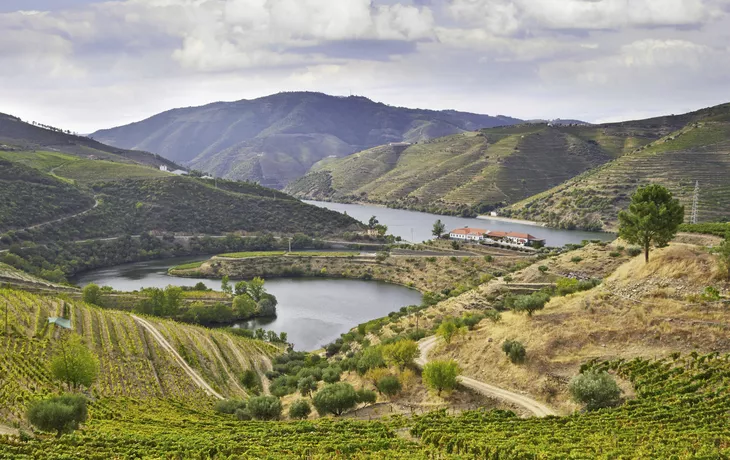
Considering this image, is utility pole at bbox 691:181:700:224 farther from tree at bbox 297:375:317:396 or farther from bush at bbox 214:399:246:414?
bush at bbox 214:399:246:414

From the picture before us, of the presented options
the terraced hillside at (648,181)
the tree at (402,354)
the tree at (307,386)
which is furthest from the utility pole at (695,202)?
the tree at (307,386)

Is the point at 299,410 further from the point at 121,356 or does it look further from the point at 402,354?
the point at 121,356

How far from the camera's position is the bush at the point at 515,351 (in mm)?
33312

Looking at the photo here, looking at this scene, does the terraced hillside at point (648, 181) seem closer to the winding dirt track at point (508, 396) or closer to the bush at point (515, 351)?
the bush at point (515, 351)

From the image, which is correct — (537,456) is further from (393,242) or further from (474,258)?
(393,242)

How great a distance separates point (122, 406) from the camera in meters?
34.4

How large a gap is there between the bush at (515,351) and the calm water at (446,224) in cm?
9070

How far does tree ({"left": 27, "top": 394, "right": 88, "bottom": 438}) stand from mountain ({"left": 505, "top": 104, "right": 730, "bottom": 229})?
130 m

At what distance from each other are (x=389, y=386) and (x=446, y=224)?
12767 cm

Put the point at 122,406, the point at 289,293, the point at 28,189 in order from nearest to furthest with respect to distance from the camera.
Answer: the point at 122,406
the point at 289,293
the point at 28,189

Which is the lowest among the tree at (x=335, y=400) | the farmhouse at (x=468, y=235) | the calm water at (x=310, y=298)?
the calm water at (x=310, y=298)

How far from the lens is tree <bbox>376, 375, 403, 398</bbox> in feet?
112

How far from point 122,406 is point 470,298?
35.5 meters

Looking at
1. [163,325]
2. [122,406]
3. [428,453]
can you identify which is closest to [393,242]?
[163,325]
